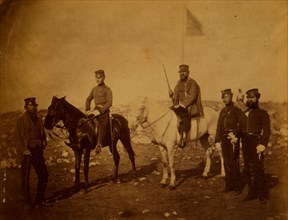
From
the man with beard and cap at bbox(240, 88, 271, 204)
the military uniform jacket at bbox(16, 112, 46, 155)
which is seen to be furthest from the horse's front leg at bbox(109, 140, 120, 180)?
the man with beard and cap at bbox(240, 88, 271, 204)

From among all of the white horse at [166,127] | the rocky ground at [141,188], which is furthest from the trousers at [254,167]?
the white horse at [166,127]

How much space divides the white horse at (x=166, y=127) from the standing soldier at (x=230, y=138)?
33 cm

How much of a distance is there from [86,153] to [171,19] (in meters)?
1.80

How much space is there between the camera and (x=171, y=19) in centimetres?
461

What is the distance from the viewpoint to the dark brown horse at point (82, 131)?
447 centimetres

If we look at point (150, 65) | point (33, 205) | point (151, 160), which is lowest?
point (33, 205)

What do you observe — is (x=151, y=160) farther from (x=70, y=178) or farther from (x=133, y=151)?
(x=70, y=178)

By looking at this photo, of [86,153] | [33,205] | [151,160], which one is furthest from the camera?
[151,160]

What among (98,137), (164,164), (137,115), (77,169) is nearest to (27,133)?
(77,169)

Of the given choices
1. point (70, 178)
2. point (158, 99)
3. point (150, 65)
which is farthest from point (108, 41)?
point (70, 178)

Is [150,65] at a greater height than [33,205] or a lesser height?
greater

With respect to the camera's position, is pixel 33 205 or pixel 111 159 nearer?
pixel 33 205

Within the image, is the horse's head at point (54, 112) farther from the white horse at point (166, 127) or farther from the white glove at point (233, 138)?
the white glove at point (233, 138)

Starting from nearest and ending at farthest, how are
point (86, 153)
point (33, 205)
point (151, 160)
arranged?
1. point (33, 205)
2. point (86, 153)
3. point (151, 160)
